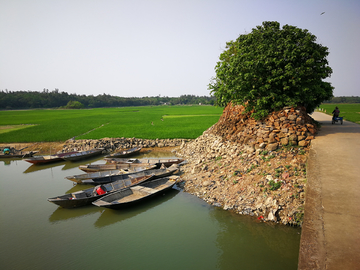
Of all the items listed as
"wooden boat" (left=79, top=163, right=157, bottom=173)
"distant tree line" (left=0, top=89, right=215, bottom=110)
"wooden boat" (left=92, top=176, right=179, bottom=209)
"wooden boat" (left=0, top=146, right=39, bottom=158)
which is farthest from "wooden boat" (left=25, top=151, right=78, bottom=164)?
"distant tree line" (left=0, top=89, right=215, bottom=110)

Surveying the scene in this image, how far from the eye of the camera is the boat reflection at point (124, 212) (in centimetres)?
1061

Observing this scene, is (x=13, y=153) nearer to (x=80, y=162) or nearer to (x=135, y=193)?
(x=80, y=162)

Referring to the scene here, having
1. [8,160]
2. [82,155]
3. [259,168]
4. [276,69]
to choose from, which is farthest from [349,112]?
[8,160]

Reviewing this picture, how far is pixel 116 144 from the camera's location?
26703 mm

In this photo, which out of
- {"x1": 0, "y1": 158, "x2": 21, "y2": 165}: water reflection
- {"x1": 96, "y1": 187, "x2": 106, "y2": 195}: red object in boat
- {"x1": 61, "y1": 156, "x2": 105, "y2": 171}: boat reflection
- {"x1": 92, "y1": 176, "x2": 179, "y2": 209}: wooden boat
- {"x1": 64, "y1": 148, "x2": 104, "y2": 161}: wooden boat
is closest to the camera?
{"x1": 92, "y1": 176, "x2": 179, "y2": 209}: wooden boat

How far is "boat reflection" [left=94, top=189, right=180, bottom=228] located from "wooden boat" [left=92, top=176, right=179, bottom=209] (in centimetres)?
42

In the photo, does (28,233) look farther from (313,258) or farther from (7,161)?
(7,161)

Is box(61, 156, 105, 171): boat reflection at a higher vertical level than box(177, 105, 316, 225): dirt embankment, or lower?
lower

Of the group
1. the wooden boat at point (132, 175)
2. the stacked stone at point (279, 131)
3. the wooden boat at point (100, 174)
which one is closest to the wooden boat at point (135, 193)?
the wooden boat at point (132, 175)

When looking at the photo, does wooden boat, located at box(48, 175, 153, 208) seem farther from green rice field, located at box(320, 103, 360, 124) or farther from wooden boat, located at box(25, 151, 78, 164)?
green rice field, located at box(320, 103, 360, 124)

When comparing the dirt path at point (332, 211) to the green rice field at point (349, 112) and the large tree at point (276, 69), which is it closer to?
the large tree at point (276, 69)

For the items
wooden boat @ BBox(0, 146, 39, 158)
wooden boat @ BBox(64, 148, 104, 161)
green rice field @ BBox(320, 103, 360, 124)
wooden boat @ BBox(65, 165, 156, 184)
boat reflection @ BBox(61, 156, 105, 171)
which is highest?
green rice field @ BBox(320, 103, 360, 124)

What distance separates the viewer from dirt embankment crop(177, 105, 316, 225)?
32.8 feet

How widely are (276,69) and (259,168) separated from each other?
6.65 metres
